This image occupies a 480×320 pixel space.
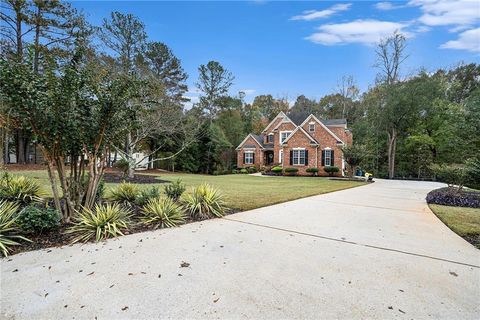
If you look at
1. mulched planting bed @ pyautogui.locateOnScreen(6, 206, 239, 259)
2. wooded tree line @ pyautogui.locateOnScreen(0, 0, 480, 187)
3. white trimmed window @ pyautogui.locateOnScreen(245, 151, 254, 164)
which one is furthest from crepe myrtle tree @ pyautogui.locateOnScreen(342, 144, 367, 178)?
mulched planting bed @ pyautogui.locateOnScreen(6, 206, 239, 259)

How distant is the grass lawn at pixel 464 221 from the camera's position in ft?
15.4

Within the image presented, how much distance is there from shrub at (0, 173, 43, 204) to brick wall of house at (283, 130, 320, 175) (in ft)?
70.5

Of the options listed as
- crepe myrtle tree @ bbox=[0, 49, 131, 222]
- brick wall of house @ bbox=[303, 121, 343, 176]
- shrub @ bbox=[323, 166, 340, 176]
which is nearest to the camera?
crepe myrtle tree @ bbox=[0, 49, 131, 222]

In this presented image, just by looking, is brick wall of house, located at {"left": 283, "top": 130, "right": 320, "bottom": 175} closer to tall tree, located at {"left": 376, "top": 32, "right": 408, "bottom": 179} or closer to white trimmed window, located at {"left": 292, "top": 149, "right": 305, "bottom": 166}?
white trimmed window, located at {"left": 292, "top": 149, "right": 305, "bottom": 166}

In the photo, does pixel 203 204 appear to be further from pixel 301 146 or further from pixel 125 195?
pixel 301 146

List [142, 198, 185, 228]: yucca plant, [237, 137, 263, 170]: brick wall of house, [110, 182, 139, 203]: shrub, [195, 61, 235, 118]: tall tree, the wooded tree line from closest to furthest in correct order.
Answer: the wooded tree line
[142, 198, 185, 228]: yucca plant
[110, 182, 139, 203]: shrub
[237, 137, 263, 170]: brick wall of house
[195, 61, 235, 118]: tall tree

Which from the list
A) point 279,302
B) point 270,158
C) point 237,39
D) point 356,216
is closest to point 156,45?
point 237,39

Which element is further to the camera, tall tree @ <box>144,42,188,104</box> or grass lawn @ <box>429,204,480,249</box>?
tall tree @ <box>144,42,188,104</box>

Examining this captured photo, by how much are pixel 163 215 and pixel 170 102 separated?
11984 millimetres

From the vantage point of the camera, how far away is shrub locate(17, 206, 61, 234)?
392cm

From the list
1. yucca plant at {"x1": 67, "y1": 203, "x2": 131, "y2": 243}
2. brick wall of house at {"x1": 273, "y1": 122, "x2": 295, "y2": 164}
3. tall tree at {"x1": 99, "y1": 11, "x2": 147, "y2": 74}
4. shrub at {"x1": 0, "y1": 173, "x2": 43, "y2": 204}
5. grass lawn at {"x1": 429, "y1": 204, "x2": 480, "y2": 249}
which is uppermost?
tall tree at {"x1": 99, "y1": 11, "x2": 147, "y2": 74}

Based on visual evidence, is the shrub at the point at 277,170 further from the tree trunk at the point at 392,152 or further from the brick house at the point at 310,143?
the tree trunk at the point at 392,152

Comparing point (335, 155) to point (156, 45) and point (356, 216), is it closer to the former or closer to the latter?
point (356, 216)

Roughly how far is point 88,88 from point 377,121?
2906 centimetres
